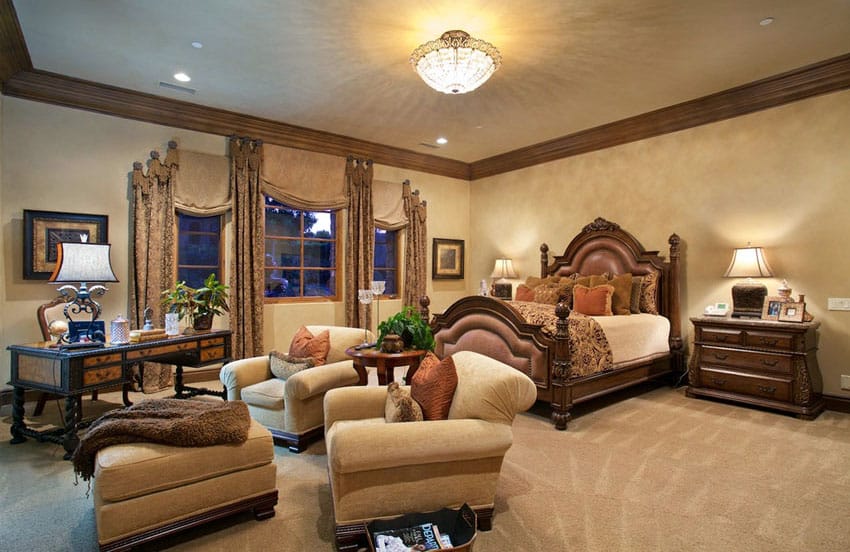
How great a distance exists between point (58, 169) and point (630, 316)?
5816 mm

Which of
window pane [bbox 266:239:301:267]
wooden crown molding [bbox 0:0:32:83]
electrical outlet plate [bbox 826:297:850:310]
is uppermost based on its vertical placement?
wooden crown molding [bbox 0:0:32:83]

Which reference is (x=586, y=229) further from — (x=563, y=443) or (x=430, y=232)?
(x=563, y=443)

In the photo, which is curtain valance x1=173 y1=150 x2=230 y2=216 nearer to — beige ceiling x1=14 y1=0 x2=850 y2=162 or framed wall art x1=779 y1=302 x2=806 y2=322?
beige ceiling x1=14 y1=0 x2=850 y2=162

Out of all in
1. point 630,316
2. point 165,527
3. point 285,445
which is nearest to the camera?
point 165,527

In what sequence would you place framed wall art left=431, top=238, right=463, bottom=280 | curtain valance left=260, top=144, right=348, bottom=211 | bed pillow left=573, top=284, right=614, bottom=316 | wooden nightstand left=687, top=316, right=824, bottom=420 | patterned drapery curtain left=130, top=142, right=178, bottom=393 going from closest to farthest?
1. wooden nightstand left=687, top=316, right=824, bottom=420
2. patterned drapery curtain left=130, top=142, right=178, bottom=393
3. bed pillow left=573, top=284, right=614, bottom=316
4. curtain valance left=260, top=144, right=348, bottom=211
5. framed wall art left=431, top=238, right=463, bottom=280

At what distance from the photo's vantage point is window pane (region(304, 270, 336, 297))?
6.16 meters

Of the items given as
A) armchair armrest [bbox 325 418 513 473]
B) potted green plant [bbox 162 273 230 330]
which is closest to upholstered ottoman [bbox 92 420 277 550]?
armchair armrest [bbox 325 418 513 473]

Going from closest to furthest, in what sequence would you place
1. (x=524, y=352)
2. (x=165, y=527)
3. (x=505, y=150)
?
1. (x=165, y=527)
2. (x=524, y=352)
3. (x=505, y=150)

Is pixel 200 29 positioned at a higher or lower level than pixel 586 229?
higher

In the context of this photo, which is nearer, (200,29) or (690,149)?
(200,29)

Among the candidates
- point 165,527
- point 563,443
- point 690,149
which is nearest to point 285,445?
point 165,527

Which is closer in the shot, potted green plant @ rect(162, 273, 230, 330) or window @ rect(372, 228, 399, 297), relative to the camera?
potted green plant @ rect(162, 273, 230, 330)

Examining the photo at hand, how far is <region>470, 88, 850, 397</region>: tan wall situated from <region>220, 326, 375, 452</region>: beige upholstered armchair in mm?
3949

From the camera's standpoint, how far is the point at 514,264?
708 centimetres
